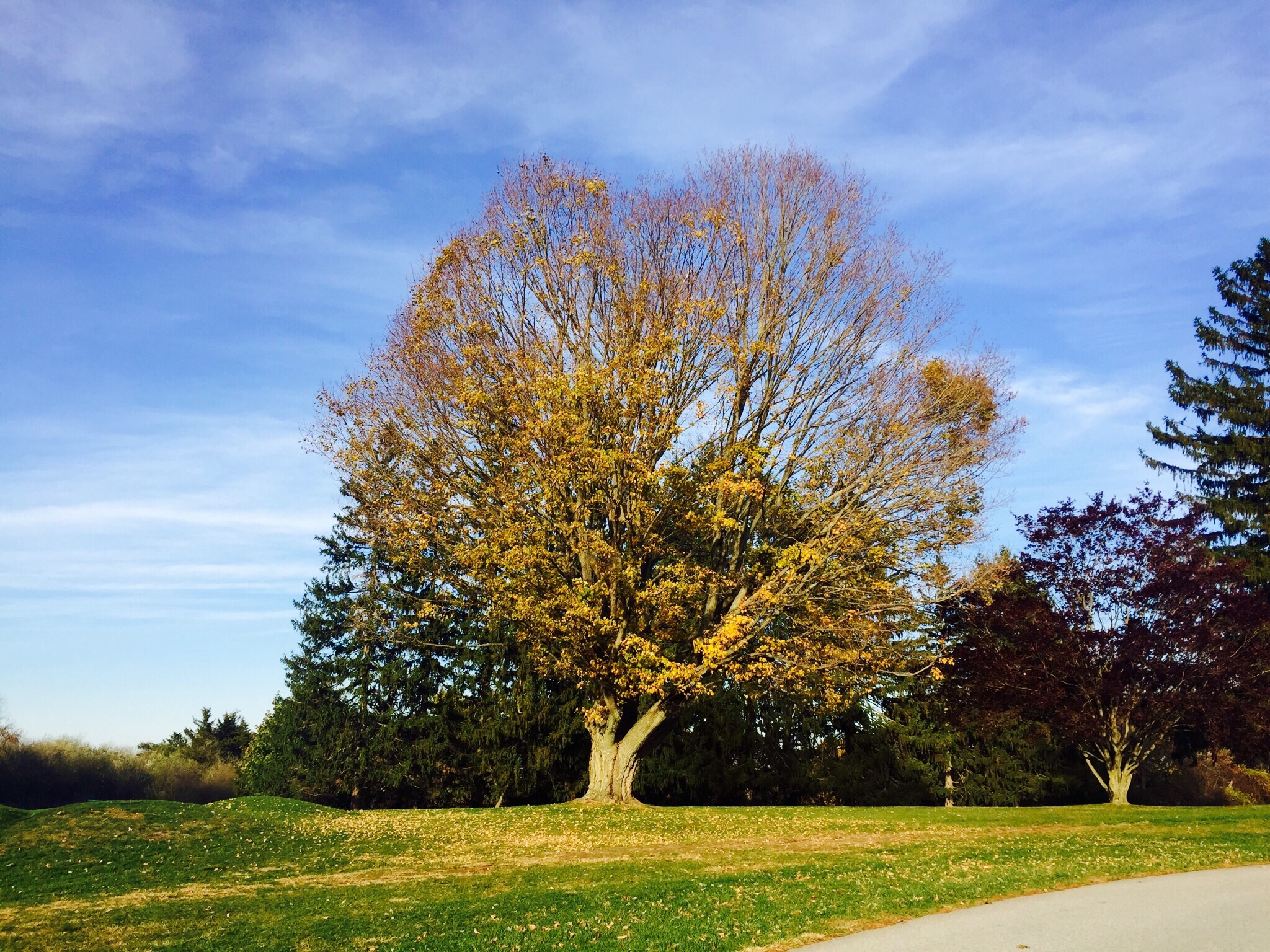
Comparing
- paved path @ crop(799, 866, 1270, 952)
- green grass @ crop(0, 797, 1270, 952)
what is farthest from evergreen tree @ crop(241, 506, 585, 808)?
paved path @ crop(799, 866, 1270, 952)

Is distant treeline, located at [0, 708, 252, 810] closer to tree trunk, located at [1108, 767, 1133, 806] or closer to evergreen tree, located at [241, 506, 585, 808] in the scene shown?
evergreen tree, located at [241, 506, 585, 808]

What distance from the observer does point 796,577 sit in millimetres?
19906

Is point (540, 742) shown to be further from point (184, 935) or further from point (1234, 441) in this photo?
point (1234, 441)

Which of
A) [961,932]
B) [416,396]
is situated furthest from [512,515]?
[961,932]

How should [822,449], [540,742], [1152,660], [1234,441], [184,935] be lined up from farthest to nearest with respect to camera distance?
[1234,441]
[540,742]
[1152,660]
[822,449]
[184,935]

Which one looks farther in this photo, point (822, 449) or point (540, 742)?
point (540, 742)

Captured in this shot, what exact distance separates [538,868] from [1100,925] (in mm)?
7390

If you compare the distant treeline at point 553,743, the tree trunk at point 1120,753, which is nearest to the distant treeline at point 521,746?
the distant treeline at point 553,743

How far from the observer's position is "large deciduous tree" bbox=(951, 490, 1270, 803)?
2289 centimetres

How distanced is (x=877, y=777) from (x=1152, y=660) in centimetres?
994

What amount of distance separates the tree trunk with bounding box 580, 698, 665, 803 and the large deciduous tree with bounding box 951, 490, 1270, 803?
9556 mm

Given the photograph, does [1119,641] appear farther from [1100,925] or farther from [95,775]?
[95,775]

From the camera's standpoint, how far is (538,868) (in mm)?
13023

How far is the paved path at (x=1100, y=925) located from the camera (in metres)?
7.72
